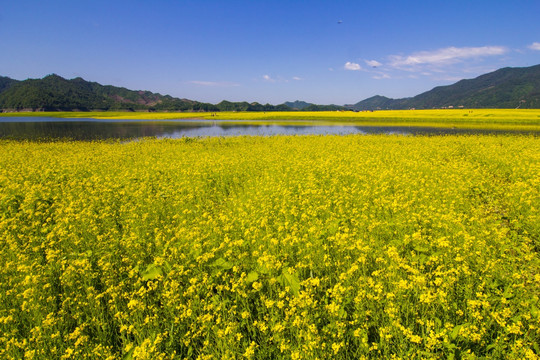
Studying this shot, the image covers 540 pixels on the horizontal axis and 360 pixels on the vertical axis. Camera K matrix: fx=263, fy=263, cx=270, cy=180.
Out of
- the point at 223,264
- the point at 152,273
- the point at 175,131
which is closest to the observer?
the point at 152,273

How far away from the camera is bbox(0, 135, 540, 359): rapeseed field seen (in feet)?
9.53

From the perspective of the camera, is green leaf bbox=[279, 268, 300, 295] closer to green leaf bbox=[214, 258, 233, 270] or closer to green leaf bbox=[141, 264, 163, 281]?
green leaf bbox=[214, 258, 233, 270]

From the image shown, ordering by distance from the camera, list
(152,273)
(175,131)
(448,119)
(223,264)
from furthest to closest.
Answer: (448,119)
(175,131)
(223,264)
(152,273)

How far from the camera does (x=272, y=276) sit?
388 cm

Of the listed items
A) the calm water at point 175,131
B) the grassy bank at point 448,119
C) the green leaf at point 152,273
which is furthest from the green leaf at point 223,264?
the grassy bank at point 448,119

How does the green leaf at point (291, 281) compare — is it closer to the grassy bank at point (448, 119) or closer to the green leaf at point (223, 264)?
the green leaf at point (223, 264)

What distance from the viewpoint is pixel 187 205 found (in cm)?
737

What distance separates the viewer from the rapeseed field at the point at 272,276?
2.91 meters

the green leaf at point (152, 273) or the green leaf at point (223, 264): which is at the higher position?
the green leaf at point (223, 264)

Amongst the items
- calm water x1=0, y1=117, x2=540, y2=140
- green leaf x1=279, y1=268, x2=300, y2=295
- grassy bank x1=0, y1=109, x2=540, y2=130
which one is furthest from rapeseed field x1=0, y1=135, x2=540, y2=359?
grassy bank x1=0, y1=109, x2=540, y2=130

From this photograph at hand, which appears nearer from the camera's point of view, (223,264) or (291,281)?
(291,281)

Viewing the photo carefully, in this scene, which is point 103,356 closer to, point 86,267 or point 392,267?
point 86,267

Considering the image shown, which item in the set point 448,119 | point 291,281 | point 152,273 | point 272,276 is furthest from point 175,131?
point 448,119

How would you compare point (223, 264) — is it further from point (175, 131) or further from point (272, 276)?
point (175, 131)
